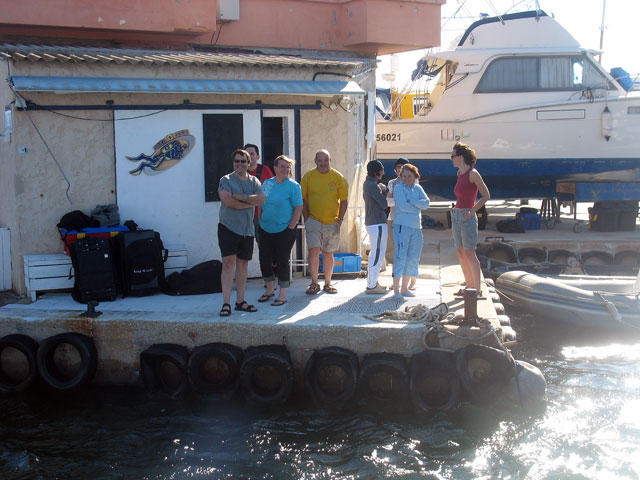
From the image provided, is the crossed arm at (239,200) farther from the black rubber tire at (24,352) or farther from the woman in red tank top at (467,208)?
the black rubber tire at (24,352)

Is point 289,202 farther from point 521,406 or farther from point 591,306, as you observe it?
point 591,306

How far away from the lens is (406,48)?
12.1m

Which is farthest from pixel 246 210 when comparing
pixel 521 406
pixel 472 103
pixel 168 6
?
pixel 472 103

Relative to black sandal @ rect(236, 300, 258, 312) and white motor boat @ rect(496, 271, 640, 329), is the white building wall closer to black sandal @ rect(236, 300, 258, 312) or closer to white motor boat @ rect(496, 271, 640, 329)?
black sandal @ rect(236, 300, 258, 312)

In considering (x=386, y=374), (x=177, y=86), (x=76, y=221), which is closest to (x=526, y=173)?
(x=177, y=86)

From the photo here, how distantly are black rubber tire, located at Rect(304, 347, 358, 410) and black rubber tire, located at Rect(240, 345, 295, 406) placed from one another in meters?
0.21

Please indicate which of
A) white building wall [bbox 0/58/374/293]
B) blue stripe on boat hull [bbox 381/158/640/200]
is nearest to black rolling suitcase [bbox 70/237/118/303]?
white building wall [bbox 0/58/374/293]

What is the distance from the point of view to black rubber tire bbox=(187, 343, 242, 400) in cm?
714

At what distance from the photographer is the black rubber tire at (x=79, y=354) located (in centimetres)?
730

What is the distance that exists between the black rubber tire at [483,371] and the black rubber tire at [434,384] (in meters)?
0.10

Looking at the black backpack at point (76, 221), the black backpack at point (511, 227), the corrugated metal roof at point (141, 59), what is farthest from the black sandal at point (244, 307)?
the black backpack at point (511, 227)

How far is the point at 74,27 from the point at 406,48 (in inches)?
214

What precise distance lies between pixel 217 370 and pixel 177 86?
132 inches

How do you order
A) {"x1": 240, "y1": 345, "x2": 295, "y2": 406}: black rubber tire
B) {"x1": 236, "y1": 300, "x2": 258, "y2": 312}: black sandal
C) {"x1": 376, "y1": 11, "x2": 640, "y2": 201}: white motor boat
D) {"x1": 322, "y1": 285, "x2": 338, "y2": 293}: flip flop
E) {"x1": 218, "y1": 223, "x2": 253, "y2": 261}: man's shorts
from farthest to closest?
{"x1": 376, "y1": 11, "x2": 640, "y2": 201}: white motor boat < {"x1": 322, "y1": 285, "x2": 338, "y2": 293}: flip flop < {"x1": 236, "y1": 300, "x2": 258, "y2": 312}: black sandal < {"x1": 218, "y1": 223, "x2": 253, "y2": 261}: man's shorts < {"x1": 240, "y1": 345, "x2": 295, "y2": 406}: black rubber tire
